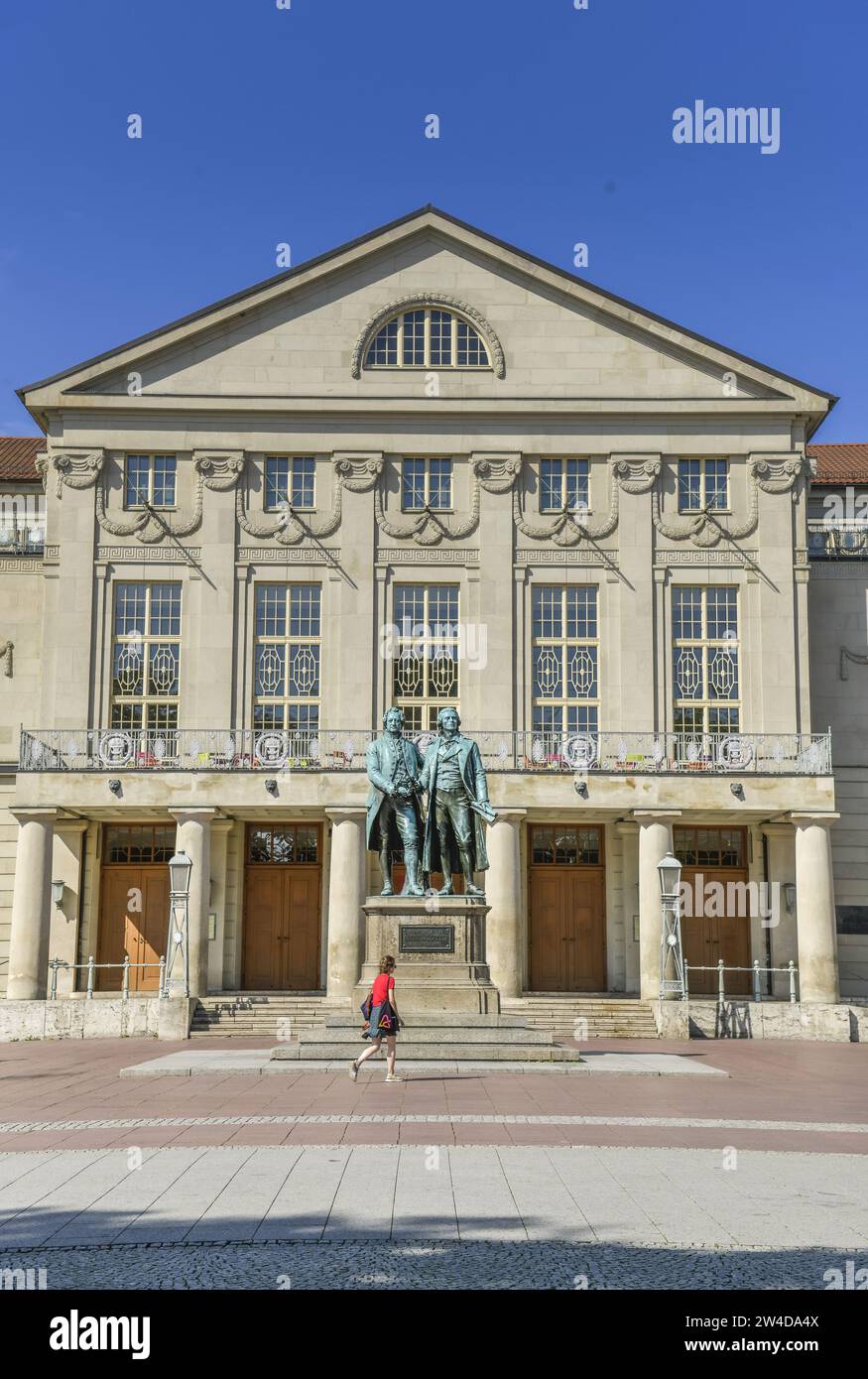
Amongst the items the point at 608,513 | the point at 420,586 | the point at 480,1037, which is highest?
the point at 608,513

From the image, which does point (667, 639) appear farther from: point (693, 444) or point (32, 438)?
point (32, 438)

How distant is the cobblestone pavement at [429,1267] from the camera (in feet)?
26.8

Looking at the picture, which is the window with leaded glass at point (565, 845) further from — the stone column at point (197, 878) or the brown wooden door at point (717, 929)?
the stone column at point (197, 878)

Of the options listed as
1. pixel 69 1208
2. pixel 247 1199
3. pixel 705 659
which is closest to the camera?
pixel 69 1208

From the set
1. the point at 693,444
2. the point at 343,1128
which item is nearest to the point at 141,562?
the point at 693,444

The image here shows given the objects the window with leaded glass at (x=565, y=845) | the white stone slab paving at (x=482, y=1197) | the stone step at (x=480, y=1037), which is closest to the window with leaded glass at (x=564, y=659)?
the window with leaded glass at (x=565, y=845)

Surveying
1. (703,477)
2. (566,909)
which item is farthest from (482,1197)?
(703,477)

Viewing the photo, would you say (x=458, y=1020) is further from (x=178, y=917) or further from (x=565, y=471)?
(x=565, y=471)

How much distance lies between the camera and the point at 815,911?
3631 centimetres

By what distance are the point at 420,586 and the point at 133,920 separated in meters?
12.1

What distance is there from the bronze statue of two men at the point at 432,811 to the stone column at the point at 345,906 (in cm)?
1197

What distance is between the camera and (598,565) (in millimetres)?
41344
